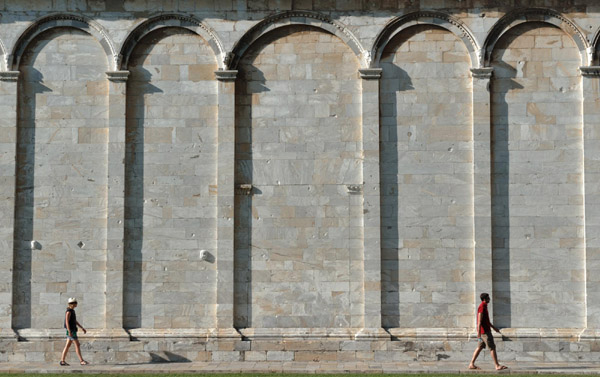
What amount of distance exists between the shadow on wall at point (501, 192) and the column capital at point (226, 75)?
6.16m

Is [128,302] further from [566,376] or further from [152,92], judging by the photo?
[566,376]

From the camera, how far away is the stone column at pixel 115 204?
21.1 metres

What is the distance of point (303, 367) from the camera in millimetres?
20047

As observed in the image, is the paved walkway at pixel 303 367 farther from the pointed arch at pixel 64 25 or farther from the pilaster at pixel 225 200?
the pointed arch at pixel 64 25

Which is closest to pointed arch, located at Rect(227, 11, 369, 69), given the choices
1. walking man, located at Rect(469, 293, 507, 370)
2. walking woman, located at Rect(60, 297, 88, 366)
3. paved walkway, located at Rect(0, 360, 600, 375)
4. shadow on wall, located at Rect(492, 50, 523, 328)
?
shadow on wall, located at Rect(492, 50, 523, 328)

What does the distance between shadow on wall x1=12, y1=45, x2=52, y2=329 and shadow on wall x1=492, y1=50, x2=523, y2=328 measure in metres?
10.7

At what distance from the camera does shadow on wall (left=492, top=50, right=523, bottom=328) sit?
21.0m

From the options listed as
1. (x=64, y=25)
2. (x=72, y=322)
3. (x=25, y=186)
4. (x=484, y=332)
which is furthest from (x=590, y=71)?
(x=25, y=186)

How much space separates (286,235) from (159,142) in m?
3.78

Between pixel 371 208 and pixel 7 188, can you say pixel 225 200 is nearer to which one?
pixel 371 208

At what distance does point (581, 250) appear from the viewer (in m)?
20.9

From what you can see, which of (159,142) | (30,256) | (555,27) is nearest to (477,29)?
(555,27)

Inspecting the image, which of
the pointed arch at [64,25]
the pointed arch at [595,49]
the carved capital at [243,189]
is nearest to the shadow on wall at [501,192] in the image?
the pointed arch at [595,49]

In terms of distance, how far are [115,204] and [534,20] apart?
428 inches
